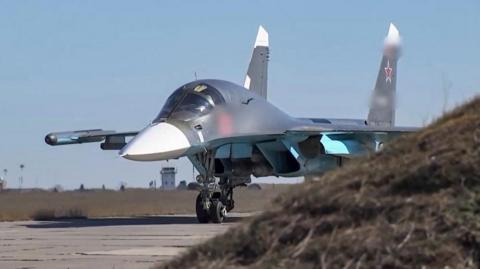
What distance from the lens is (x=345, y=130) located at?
2344cm

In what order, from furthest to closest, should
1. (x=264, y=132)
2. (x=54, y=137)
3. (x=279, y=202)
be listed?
(x=54, y=137)
(x=264, y=132)
(x=279, y=202)

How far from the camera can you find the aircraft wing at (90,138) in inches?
1056

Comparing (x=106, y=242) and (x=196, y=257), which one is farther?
(x=106, y=242)

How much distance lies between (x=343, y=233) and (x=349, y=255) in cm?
21

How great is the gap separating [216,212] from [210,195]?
455 millimetres

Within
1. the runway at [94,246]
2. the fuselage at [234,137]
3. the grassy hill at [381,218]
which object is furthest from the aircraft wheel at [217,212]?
the grassy hill at [381,218]

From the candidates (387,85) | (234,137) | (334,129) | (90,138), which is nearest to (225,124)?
(234,137)

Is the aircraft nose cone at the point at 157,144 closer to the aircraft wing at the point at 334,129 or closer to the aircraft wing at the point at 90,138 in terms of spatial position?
the aircraft wing at the point at 334,129

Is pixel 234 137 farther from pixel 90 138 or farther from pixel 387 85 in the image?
pixel 387 85

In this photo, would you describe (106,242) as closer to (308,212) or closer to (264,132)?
(264,132)

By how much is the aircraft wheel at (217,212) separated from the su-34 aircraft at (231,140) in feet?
0.08

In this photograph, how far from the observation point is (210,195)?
72.1ft

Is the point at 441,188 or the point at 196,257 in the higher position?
the point at 441,188

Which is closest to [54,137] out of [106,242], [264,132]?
[264,132]
